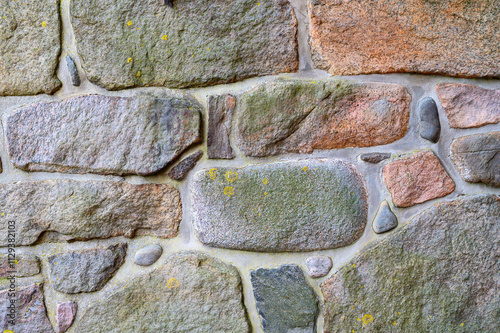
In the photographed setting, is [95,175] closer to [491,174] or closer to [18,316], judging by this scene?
[18,316]

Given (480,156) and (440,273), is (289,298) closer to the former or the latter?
(440,273)

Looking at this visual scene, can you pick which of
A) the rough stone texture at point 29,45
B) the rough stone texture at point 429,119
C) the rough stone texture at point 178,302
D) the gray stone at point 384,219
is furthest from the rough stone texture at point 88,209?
the rough stone texture at point 429,119

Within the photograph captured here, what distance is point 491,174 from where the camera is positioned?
0.85 m

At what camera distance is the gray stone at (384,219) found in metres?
0.86

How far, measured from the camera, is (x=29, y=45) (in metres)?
0.88

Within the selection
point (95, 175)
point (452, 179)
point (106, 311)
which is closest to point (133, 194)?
point (95, 175)

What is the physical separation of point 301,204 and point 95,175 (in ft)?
1.67

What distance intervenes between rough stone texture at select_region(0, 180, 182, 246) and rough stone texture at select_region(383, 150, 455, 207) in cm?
52

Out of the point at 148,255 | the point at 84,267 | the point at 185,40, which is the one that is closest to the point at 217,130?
the point at 185,40

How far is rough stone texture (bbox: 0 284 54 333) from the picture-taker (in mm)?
900

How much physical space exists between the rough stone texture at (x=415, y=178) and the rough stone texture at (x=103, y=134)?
477 mm

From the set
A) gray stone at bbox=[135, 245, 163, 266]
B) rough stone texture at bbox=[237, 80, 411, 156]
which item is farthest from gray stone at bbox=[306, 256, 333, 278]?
gray stone at bbox=[135, 245, 163, 266]

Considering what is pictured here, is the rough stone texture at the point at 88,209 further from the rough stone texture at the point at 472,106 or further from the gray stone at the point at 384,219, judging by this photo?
the rough stone texture at the point at 472,106

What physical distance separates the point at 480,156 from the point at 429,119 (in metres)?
0.15
